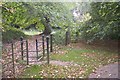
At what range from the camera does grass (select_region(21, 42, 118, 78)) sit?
5465 mm

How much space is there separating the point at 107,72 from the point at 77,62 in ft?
4.63

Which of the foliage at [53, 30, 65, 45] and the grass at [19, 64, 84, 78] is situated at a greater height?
the foliage at [53, 30, 65, 45]

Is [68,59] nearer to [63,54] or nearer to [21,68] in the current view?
[63,54]

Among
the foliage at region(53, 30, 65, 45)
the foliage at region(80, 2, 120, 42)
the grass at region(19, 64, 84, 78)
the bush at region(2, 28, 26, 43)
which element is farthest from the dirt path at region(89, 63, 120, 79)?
the bush at region(2, 28, 26, 43)

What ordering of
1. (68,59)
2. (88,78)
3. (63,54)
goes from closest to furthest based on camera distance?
1. (88,78)
2. (68,59)
3. (63,54)

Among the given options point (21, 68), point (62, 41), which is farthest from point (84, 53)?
point (21, 68)

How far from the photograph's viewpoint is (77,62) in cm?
679

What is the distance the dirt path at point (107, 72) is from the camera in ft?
17.1

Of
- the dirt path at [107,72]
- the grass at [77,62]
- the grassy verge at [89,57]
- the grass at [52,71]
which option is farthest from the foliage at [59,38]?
the dirt path at [107,72]

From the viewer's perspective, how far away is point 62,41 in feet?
32.7

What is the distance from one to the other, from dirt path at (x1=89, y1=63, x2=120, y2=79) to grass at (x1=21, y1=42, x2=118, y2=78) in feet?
0.53

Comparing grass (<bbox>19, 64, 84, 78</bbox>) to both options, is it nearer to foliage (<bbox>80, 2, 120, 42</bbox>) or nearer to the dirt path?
the dirt path

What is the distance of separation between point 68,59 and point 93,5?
8.08 feet

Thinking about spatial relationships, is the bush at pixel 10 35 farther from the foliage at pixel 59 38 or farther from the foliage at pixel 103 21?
the foliage at pixel 103 21
